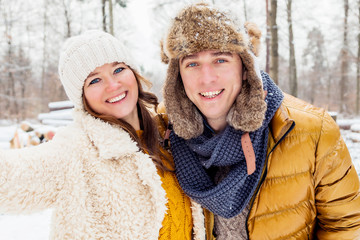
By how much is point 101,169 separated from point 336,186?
149 centimetres

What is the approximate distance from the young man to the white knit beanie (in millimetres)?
451

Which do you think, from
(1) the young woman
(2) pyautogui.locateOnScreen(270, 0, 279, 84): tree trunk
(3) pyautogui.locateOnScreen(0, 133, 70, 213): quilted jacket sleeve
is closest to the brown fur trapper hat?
(1) the young woman

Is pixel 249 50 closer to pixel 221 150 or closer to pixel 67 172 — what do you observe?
pixel 221 150

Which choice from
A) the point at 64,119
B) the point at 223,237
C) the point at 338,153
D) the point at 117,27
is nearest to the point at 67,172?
the point at 223,237

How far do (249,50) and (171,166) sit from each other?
100cm

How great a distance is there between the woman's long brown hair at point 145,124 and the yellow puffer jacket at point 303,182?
0.72 m

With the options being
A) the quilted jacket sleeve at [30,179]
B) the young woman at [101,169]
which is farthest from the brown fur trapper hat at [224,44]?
the quilted jacket sleeve at [30,179]

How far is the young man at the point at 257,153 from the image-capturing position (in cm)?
154

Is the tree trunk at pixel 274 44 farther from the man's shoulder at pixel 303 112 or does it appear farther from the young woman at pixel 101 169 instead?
the young woman at pixel 101 169

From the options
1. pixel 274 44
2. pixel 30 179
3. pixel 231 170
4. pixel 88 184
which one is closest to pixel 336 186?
pixel 231 170

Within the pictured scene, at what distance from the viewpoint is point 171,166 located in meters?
1.82

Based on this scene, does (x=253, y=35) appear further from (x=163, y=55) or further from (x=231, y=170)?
(x=231, y=170)

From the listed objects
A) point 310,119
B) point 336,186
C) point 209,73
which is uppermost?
point 209,73

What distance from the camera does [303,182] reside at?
1.54 metres
